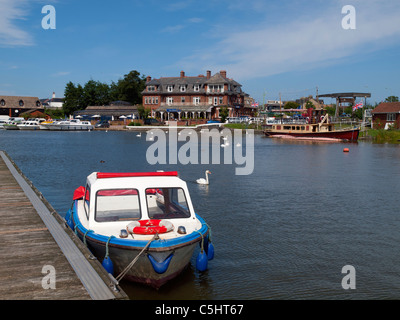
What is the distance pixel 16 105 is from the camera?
139m

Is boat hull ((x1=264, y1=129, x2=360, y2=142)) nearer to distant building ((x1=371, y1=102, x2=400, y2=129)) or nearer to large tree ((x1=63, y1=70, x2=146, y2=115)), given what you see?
distant building ((x1=371, y1=102, x2=400, y2=129))

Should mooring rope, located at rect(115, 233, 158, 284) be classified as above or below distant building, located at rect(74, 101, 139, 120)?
below

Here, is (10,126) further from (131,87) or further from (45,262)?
(45,262)

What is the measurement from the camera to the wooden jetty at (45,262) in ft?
26.5

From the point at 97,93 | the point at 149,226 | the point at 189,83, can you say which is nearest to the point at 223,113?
the point at 189,83

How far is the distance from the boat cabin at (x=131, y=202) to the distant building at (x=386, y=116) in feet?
255

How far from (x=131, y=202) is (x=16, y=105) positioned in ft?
462

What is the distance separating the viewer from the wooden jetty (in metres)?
8.06

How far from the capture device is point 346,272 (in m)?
13.4

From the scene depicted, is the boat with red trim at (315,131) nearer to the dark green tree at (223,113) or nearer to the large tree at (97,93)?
the dark green tree at (223,113)

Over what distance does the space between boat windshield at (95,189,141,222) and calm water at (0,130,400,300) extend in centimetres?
211

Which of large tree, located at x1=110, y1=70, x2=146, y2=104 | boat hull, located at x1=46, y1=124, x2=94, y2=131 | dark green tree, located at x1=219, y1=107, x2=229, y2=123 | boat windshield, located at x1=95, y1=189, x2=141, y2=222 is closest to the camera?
boat windshield, located at x1=95, y1=189, x2=141, y2=222

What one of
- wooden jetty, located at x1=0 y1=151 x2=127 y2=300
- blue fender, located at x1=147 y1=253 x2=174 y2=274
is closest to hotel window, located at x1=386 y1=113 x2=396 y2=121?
wooden jetty, located at x1=0 y1=151 x2=127 y2=300
